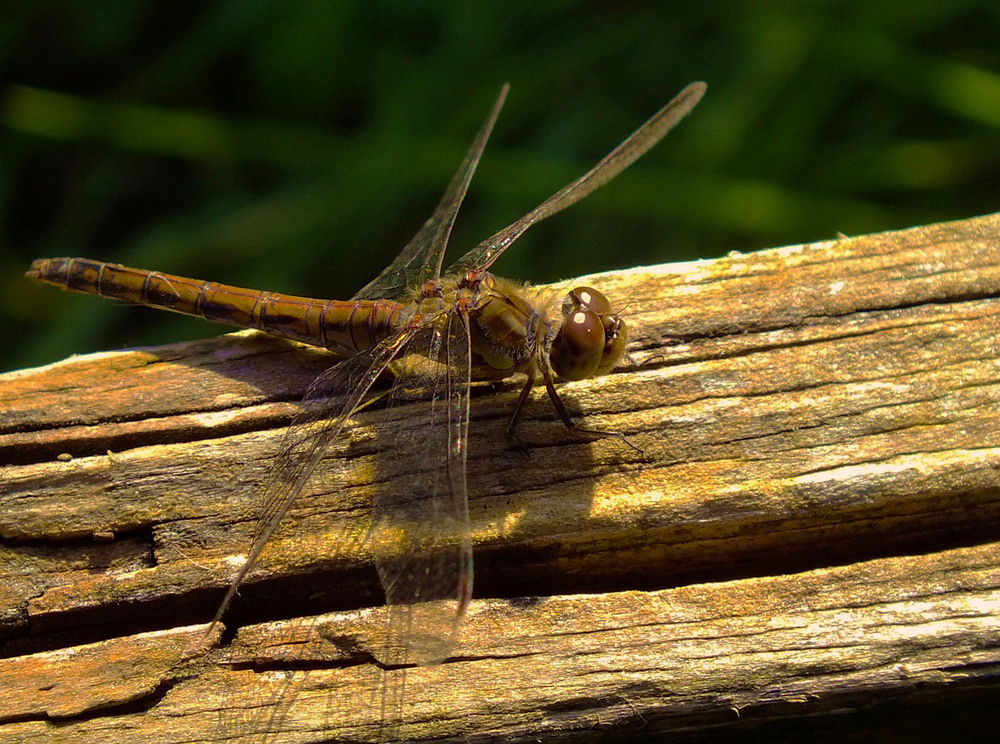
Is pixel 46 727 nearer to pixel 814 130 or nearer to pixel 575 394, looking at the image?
pixel 575 394

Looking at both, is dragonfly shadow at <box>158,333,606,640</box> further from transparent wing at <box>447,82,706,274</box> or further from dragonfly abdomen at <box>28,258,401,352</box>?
transparent wing at <box>447,82,706,274</box>

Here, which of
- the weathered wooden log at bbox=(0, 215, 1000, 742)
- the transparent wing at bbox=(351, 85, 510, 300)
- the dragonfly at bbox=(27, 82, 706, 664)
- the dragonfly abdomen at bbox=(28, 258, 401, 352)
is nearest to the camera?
the weathered wooden log at bbox=(0, 215, 1000, 742)

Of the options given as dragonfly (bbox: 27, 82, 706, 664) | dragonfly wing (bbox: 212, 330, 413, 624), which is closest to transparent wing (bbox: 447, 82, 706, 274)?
dragonfly (bbox: 27, 82, 706, 664)

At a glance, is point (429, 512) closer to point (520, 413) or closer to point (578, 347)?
point (520, 413)

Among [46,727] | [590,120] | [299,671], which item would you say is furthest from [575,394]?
[590,120]

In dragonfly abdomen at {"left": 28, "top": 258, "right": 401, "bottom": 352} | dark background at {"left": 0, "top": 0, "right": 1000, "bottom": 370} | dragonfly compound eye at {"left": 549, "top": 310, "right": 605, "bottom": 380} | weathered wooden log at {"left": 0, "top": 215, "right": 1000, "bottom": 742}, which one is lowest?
weathered wooden log at {"left": 0, "top": 215, "right": 1000, "bottom": 742}

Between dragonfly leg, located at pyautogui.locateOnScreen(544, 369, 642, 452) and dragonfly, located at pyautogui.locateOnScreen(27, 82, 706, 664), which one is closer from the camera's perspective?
dragonfly, located at pyautogui.locateOnScreen(27, 82, 706, 664)
